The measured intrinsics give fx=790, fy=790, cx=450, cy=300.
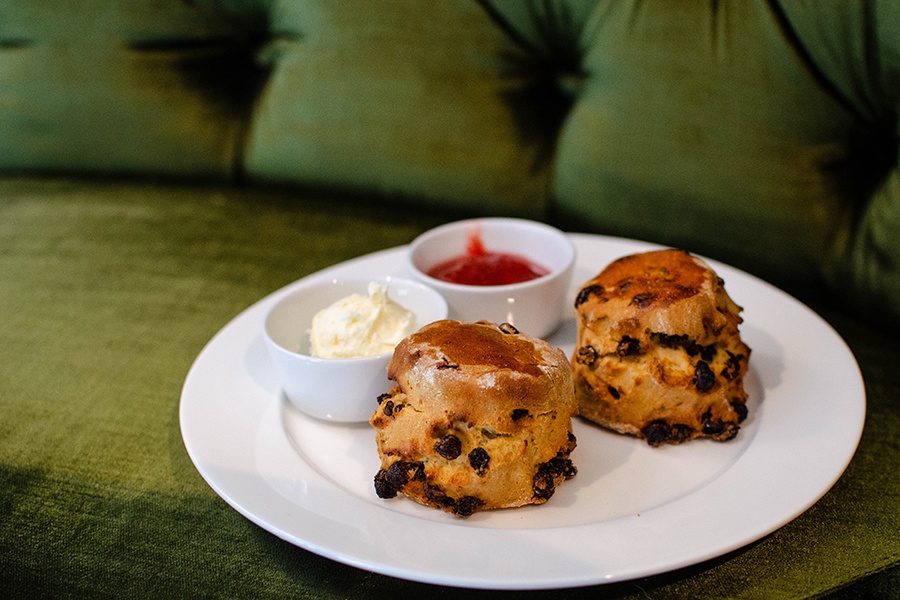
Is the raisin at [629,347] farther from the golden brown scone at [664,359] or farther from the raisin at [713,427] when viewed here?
the raisin at [713,427]

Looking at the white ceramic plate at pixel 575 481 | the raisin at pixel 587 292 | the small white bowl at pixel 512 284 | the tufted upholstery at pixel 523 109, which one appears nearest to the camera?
the white ceramic plate at pixel 575 481

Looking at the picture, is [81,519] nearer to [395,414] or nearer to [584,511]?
[395,414]

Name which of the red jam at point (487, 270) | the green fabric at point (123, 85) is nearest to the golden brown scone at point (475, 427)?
the red jam at point (487, 270)

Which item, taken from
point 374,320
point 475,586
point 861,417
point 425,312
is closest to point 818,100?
point 861,417

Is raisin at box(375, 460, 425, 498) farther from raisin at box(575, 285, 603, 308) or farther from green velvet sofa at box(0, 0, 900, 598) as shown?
raisin at box(575, 285, 603, 308)

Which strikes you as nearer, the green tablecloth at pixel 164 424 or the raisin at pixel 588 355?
the green tablecloth at pixel 164 424

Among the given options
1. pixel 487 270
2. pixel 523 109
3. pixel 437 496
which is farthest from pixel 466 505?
pixel 523 109

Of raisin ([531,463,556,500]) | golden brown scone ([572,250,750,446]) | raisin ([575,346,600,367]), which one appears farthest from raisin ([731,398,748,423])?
raisin ([531,463,556,500])
